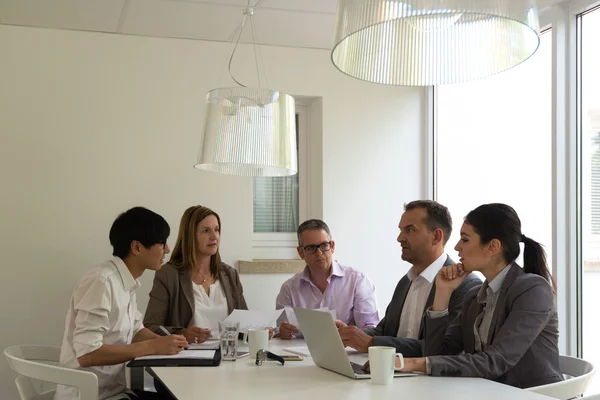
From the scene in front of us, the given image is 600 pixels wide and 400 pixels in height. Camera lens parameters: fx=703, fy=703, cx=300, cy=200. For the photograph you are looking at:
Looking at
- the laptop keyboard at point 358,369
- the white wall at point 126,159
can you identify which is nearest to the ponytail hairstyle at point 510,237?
the laptop keyboard at point 358,369

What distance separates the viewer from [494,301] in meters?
2.56

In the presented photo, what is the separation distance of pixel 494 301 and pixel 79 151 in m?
2.98

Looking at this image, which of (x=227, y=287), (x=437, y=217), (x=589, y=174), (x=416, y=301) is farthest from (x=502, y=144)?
(x=227, y=287)

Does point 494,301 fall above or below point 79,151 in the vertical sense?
below

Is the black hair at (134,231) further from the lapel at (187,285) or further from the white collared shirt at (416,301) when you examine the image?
the white collared shirt at (416,301)

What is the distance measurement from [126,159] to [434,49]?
114 inches

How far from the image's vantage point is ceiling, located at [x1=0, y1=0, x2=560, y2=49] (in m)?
4.07

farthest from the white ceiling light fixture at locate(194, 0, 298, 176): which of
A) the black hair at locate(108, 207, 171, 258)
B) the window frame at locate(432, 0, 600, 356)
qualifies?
the window frame at locate(432, 0, 600, 356)

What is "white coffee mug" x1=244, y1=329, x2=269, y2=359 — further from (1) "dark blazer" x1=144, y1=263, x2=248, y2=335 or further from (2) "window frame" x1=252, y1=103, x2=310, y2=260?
(2) "window frame" x1=252, y1=103, x2=310, y2=260

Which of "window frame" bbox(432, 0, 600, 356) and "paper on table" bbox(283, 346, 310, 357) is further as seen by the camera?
"window frame" bbox(432, 0, 600, 356)

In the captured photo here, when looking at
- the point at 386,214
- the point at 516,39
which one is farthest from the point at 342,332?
the point at 386,214

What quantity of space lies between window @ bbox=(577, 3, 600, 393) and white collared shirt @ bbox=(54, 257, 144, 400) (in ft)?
7.81

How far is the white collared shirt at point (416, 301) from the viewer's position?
3.15 meters

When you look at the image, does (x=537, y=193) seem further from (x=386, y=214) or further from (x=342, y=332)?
(x=342, y=332)
